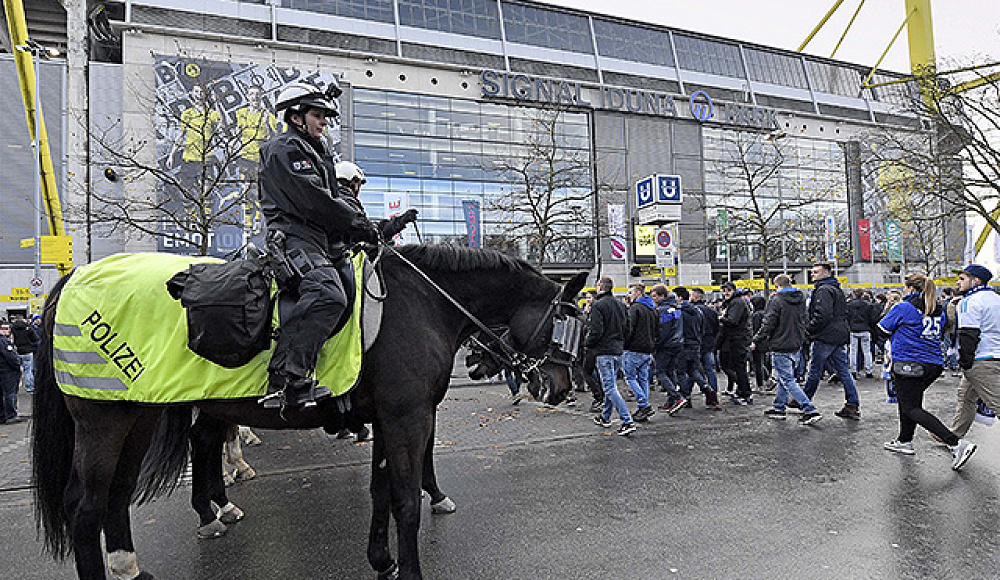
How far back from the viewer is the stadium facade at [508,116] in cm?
2780

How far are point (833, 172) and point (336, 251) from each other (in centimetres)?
5502

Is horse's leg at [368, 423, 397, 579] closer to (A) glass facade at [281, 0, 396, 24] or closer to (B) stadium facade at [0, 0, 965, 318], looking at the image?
(B) stadium facade at [0, 0, 965, 318]

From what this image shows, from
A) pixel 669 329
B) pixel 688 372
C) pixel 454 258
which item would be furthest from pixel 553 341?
pixel 688 372

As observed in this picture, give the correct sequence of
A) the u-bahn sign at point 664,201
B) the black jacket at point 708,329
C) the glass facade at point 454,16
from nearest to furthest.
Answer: the black jacket at point 708,329 < the u-bahn sign at point 664,201 < the glass facade at point 454,16

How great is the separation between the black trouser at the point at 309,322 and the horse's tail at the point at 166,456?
1.67 m

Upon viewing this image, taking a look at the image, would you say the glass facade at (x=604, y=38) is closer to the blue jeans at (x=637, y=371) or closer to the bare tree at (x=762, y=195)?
the bare tree at (x=762, y=195)

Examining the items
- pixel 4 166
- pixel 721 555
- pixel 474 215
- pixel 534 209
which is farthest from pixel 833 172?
pixel 4 166

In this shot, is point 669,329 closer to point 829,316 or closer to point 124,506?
point 829,316

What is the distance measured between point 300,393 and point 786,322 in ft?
25.9

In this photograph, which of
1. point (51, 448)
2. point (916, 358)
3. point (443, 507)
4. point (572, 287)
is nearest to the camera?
point (51, 448)

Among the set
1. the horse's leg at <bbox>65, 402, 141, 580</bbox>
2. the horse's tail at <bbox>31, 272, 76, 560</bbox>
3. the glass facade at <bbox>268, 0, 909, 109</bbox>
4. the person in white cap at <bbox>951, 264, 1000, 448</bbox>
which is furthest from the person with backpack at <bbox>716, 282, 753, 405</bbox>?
the glass facade at <bbox>268, 0, 909, 109</bbox>

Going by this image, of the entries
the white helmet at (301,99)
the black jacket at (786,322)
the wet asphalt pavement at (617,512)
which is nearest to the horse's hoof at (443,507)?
the wet asphalt pavement at (617,512)

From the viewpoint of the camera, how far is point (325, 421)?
3.55 m

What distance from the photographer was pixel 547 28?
1569 inches
